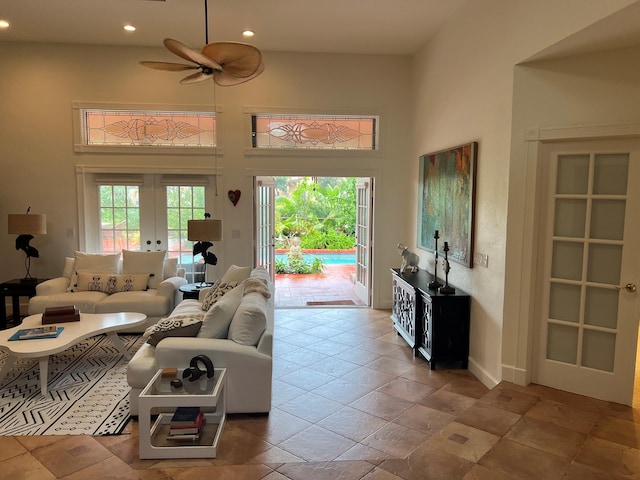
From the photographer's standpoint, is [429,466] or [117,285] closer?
[429,466]

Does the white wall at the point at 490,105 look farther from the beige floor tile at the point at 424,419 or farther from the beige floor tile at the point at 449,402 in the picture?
the beige floor tile at the point at 424,419

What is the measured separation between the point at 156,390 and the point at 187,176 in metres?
4.04

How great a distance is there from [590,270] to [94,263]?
5599mm

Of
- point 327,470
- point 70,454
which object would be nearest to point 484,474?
point 327,470

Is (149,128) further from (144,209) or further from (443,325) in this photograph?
(443,325)

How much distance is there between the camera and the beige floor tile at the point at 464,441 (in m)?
2.94

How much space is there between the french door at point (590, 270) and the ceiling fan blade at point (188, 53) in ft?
9.04

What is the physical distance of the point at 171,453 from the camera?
9.65 feet

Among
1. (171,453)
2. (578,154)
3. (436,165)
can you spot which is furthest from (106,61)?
(578,154)

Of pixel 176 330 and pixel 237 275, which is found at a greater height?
pixel 237 275

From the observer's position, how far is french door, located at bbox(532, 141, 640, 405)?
348cm

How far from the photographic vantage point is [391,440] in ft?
10.5

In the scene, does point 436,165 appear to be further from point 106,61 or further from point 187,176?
point 106,61

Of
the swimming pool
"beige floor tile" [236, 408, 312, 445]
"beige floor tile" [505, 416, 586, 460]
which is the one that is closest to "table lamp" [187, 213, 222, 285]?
"beige floor tile" [236, 408, 312, 445]
